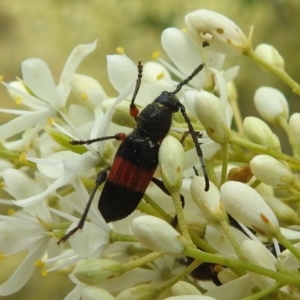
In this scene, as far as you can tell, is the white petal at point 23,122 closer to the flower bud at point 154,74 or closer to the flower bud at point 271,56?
the flower bud at point 154,74

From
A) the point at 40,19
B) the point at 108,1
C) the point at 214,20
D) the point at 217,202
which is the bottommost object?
the point at 40,19

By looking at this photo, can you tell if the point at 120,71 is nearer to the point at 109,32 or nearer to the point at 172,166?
the point at 172,166

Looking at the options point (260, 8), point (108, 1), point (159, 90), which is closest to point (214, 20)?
point (159, 90)

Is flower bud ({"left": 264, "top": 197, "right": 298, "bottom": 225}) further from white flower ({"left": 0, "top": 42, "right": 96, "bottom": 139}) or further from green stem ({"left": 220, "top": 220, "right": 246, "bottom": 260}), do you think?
white flower ({"left": 0, "top": 42, "right": 96, "bottom": 139})

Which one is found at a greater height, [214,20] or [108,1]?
[214,20]

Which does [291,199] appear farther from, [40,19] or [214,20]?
[40,19]

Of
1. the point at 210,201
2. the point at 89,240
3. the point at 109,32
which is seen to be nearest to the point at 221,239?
the point at 210,201

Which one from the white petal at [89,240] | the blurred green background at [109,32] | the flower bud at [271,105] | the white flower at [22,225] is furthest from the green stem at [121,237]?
the blurred green background at [109,32]
